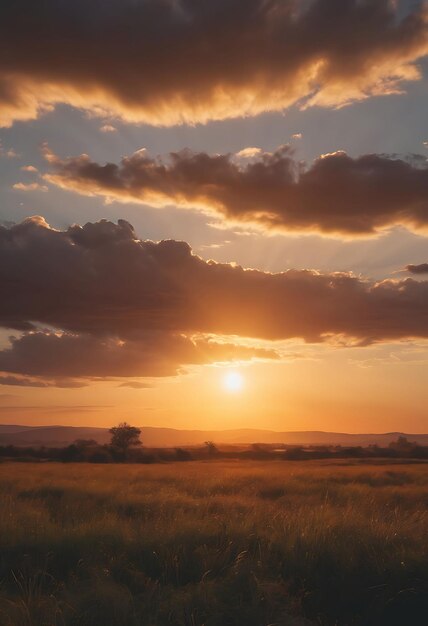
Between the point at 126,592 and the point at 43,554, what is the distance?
2.91m

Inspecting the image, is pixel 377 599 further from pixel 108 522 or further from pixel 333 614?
pixel 108 522

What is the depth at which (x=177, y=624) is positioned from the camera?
322 inches

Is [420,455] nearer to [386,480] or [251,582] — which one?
[386,480]

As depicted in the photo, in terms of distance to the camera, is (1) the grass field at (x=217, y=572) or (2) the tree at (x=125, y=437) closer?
(1) the grass field at (x=217, y=572)

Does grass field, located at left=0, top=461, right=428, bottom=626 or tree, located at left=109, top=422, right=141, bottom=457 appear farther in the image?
tree, located at left=109, top=422, right=141, bottom=457

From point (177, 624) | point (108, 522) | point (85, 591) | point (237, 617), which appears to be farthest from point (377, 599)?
point (108, 522)

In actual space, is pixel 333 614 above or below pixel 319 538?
below

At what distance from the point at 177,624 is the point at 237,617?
82 centimetres

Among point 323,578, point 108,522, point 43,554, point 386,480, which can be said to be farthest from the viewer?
point 386,480

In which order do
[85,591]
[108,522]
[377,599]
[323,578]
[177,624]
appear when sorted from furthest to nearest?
[108,522]
[323,578]
[377,599]
[85,591]
[177,624]

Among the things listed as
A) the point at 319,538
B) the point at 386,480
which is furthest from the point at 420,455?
the point at 319,538

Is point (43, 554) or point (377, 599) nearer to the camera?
point (377, 599)

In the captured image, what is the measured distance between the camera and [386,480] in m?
34.2

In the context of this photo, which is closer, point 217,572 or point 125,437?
point 217,572
